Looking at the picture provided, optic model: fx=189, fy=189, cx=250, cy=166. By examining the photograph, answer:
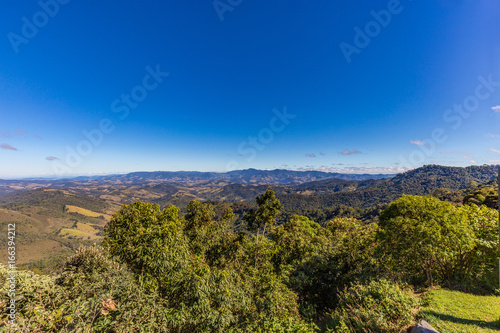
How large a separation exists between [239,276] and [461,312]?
9534 millimetres

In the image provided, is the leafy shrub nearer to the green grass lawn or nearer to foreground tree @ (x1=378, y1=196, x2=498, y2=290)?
the green grass lawn

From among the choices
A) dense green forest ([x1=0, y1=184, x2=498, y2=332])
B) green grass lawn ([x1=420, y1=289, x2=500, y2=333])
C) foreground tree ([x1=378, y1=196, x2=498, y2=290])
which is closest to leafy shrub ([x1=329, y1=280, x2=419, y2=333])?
dense green forest ([x1=0, y1=184, x2=498, y2=332])

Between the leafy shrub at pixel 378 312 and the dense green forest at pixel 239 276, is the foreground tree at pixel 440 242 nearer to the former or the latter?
the dense green forest at pixel 239 276

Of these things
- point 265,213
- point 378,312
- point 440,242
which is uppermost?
point 265,213

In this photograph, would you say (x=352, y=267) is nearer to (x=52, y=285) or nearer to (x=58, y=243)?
(x=52, y=285)

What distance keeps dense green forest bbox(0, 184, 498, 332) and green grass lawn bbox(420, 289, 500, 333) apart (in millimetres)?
739

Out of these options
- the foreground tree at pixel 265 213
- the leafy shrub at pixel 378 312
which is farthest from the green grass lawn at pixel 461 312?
the foreground tree at pixel 265 213

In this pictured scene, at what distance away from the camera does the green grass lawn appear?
668cm

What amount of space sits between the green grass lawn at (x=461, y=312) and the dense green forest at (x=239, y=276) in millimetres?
739

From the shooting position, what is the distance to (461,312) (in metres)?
7.71

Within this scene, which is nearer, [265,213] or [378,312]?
[378,312]

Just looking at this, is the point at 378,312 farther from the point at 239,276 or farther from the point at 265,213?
the point at 265,213

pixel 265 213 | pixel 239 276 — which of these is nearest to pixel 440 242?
pixel 265 213

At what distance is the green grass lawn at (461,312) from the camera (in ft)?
21.9
